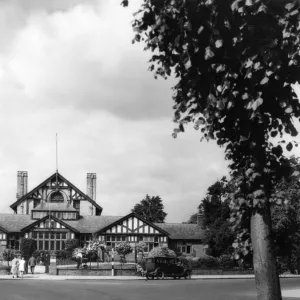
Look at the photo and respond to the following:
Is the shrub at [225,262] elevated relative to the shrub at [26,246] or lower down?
lower down

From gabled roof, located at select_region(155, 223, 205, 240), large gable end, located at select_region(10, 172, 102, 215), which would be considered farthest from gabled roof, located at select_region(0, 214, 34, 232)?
gabled roof, located at select_region(155, 223, 205, 240)

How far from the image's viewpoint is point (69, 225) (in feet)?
224

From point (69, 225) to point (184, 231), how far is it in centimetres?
1594

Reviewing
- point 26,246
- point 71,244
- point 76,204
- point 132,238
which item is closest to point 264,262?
point 71,244

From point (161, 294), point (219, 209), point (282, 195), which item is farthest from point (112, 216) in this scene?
point (282, 195)

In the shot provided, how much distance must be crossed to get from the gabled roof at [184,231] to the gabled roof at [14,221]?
18.3 m

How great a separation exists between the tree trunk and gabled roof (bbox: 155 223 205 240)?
64533 millimetres

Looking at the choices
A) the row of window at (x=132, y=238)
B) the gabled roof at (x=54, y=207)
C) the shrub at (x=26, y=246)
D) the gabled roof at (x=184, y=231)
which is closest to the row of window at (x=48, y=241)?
the shrub at (x=26, y=246)

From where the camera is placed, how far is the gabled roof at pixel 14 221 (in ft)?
226

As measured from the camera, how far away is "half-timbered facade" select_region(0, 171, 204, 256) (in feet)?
222

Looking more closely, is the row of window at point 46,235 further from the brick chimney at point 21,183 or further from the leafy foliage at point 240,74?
the leafy foliage at point 240,74

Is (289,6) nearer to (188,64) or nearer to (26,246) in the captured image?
(188,64)

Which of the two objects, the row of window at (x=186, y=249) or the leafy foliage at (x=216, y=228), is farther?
the row of window at (x=186, y=249)

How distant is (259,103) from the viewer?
298 inches
